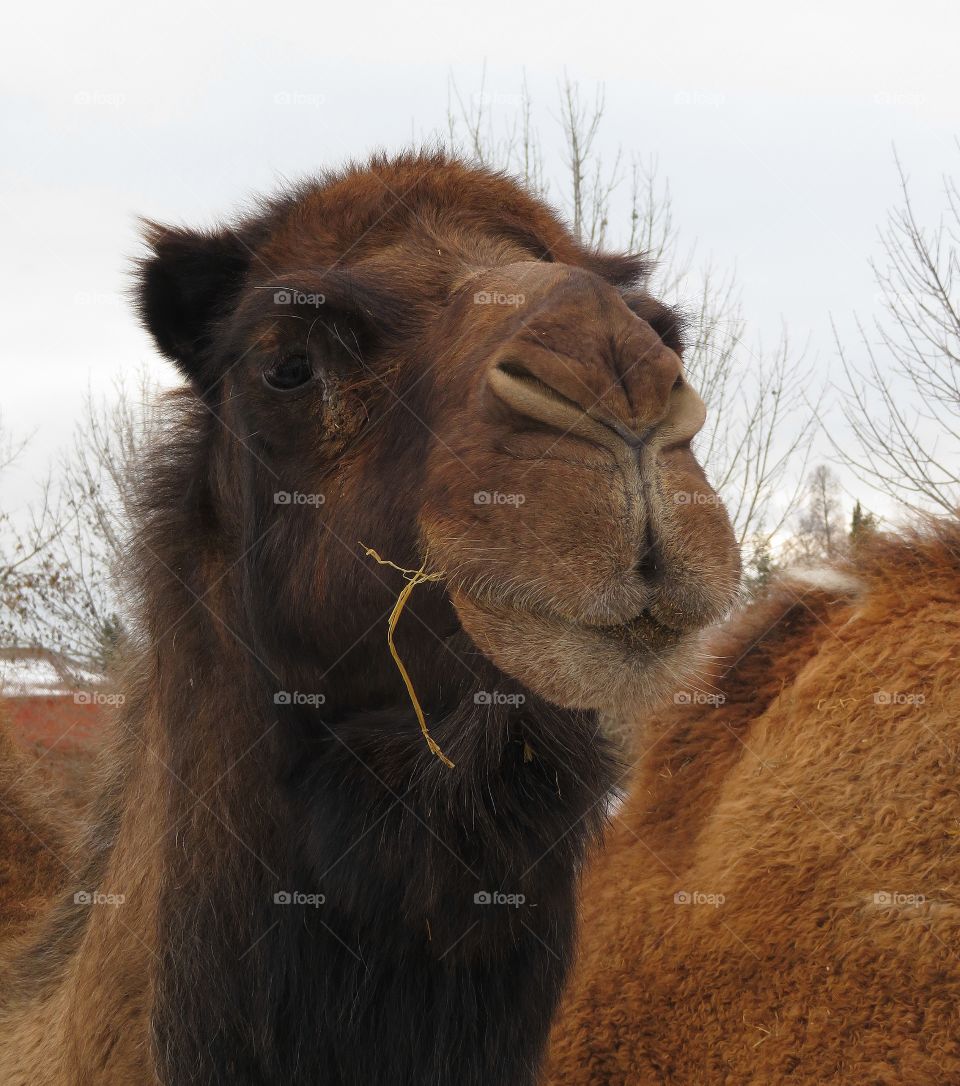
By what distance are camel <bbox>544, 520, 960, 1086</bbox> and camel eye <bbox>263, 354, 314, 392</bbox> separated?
1800mm

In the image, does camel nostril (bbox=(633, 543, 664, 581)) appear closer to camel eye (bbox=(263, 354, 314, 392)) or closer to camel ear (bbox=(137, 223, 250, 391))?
camel eye (bbox=(263, 354, 314, 392))

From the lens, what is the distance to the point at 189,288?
337 centimetres

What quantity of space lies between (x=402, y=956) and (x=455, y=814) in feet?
1.40

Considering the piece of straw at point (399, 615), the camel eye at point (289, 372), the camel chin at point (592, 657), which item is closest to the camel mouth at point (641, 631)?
the camel chin at point (592, 657)

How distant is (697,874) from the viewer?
14.4ft

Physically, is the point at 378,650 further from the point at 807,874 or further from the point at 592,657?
the point at 807,874

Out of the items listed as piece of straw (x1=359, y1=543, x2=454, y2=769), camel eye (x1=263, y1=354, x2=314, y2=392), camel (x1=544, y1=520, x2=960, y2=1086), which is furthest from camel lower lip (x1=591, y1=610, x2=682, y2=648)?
camel (x1=544, y1=520, x2=960, y2=1086)

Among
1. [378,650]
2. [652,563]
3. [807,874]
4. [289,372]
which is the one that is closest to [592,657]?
[652,563]

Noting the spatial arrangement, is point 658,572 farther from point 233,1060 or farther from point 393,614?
point 233,1060

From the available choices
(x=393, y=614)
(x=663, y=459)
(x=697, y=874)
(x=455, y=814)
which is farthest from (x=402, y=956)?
(x=697, y=874)

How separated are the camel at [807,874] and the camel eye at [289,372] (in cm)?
180

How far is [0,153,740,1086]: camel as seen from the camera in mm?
2307

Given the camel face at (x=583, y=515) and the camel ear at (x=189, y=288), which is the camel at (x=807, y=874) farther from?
the camel ear at (x=189, y=288)

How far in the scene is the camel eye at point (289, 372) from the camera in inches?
116
